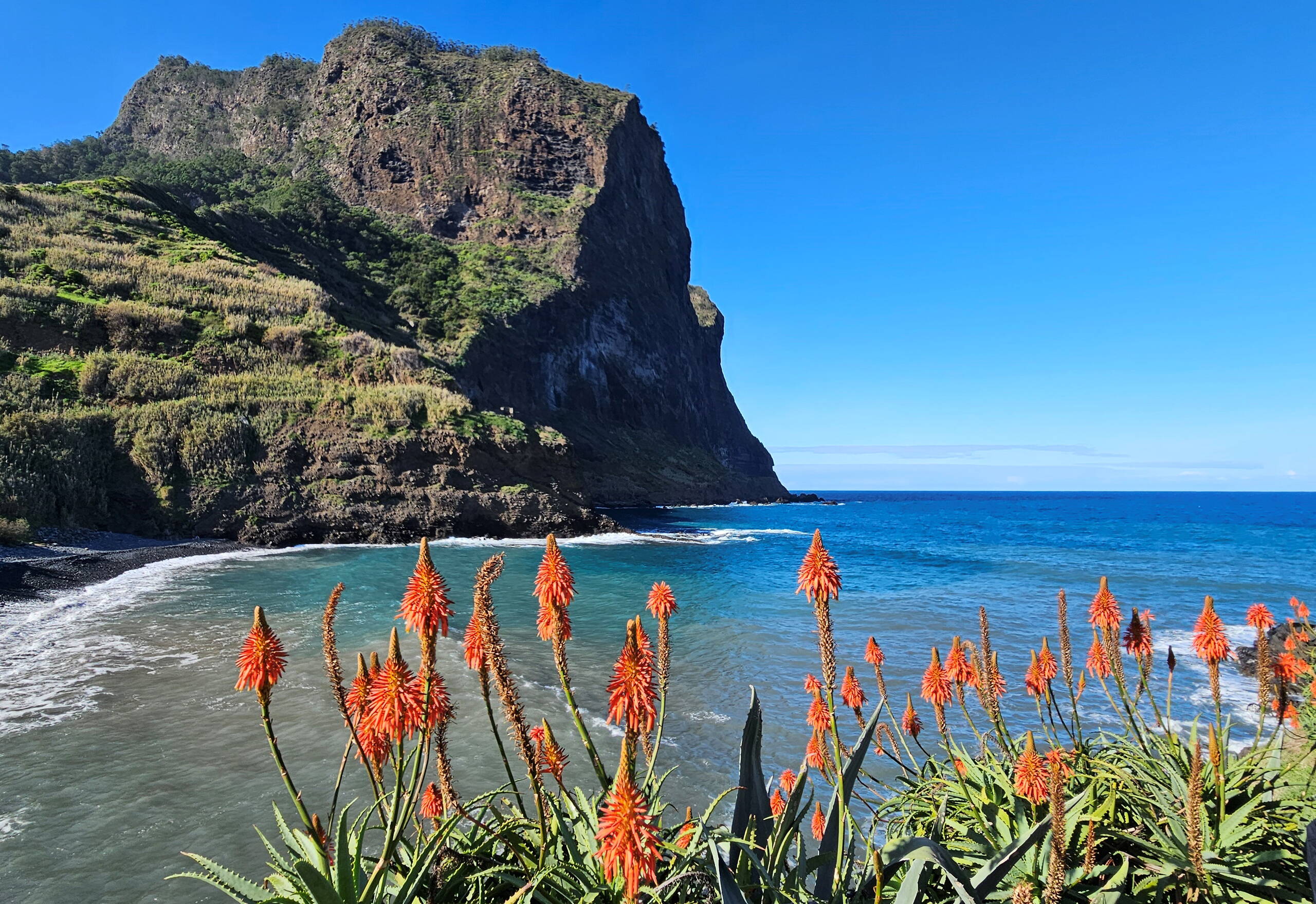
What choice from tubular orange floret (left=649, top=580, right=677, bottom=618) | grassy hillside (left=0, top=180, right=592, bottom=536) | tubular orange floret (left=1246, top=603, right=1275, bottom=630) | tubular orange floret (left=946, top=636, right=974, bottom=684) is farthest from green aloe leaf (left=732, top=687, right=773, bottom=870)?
grassy hillside (left=0, top=180, right=592, bottom=536)

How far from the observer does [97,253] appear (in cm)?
3872

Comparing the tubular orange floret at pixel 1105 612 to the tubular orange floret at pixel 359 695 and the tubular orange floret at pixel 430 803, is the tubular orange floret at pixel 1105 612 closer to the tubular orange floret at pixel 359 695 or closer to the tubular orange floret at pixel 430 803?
the tubular orange floret at pixel 430 803

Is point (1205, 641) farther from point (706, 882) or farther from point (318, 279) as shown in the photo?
point (318, 279)

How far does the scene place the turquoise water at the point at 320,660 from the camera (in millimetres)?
6703

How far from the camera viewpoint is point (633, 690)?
2574mm


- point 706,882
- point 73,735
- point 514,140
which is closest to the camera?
point 706,882

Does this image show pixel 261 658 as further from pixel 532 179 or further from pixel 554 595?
pixel 532 179

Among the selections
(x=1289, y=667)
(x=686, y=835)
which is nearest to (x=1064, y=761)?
(x=686, y=835)

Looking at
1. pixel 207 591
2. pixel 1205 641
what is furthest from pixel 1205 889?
pixel 207 591

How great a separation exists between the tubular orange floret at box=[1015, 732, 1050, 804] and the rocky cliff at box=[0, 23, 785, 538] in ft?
160

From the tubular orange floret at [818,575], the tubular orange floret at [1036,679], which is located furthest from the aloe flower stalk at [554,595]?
the tubular orange floret at [1036,679]

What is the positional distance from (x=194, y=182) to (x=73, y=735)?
88058 mm

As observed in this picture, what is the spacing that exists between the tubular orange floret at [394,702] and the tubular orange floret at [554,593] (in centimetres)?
56

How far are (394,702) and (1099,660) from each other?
558cm
